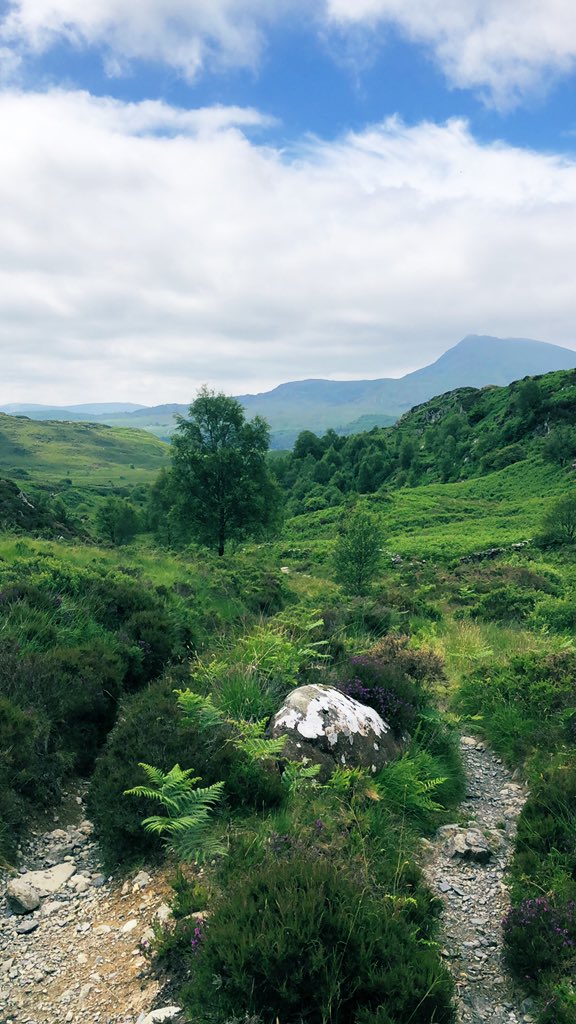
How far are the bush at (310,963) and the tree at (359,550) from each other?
724 inches

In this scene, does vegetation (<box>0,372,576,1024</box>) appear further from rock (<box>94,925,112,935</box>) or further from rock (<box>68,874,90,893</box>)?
rock (<box>94,925,112,935</box>)

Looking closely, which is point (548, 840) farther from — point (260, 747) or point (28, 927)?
point (28, 927)

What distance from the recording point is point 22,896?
472 cm

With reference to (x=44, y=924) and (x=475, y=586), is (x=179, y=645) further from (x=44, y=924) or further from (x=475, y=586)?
(x=475, y=586)

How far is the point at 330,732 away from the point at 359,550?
1582 cm

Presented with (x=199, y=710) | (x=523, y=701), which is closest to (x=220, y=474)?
(x=523, y=701)

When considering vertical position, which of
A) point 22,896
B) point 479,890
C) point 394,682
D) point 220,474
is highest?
point 220,474

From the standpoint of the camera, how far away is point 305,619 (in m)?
11.6

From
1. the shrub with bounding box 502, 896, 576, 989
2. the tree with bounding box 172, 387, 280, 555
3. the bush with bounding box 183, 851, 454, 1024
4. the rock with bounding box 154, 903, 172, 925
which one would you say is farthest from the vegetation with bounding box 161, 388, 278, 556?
the bush with bounding box 183, 851, 454, 1024

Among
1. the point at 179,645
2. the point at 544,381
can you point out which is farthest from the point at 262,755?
the point at 544,381

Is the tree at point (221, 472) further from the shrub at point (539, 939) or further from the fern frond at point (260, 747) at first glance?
the shrub at point (539, 939)

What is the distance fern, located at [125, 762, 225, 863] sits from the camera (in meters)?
4.96

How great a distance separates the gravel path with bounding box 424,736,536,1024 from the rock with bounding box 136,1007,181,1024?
2015 millimetres

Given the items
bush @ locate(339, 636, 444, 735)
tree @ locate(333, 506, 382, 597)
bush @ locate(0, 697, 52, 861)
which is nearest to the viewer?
bush @ locate(0, 697, 52, 861)
